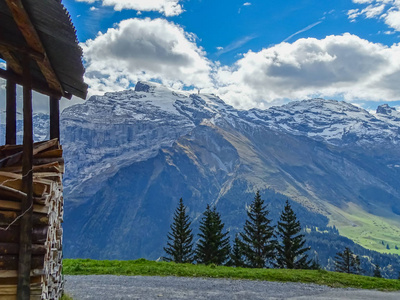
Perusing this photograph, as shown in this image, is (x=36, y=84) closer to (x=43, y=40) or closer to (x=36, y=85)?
(x=36, y=85)

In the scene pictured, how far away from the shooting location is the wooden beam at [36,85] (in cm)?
1305

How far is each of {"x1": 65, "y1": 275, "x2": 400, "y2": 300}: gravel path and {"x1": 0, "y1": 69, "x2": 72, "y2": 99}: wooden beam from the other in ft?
26.6

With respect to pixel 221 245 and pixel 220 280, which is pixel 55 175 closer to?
pixel 220 280

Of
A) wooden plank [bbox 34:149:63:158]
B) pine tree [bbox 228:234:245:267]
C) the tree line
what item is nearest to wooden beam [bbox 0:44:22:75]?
wooden plank [bbox 34:149:63:158]

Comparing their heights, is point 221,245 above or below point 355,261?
above

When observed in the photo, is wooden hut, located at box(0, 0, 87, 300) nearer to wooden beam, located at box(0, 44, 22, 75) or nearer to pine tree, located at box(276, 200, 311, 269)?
wooden beam, located at box(0, 44, 22, 75)

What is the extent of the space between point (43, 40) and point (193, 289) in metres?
14.3

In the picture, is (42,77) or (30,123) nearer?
(30,123)

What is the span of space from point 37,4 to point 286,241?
202 feet

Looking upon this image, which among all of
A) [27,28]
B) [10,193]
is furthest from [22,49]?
[10,193]

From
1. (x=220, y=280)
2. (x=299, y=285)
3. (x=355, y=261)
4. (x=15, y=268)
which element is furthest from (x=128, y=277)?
(x=355, y=261)

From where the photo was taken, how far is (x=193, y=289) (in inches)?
781

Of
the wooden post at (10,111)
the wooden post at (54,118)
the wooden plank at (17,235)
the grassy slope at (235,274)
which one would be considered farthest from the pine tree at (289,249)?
the wooden plank at (17,235)

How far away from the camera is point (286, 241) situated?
64.6m
